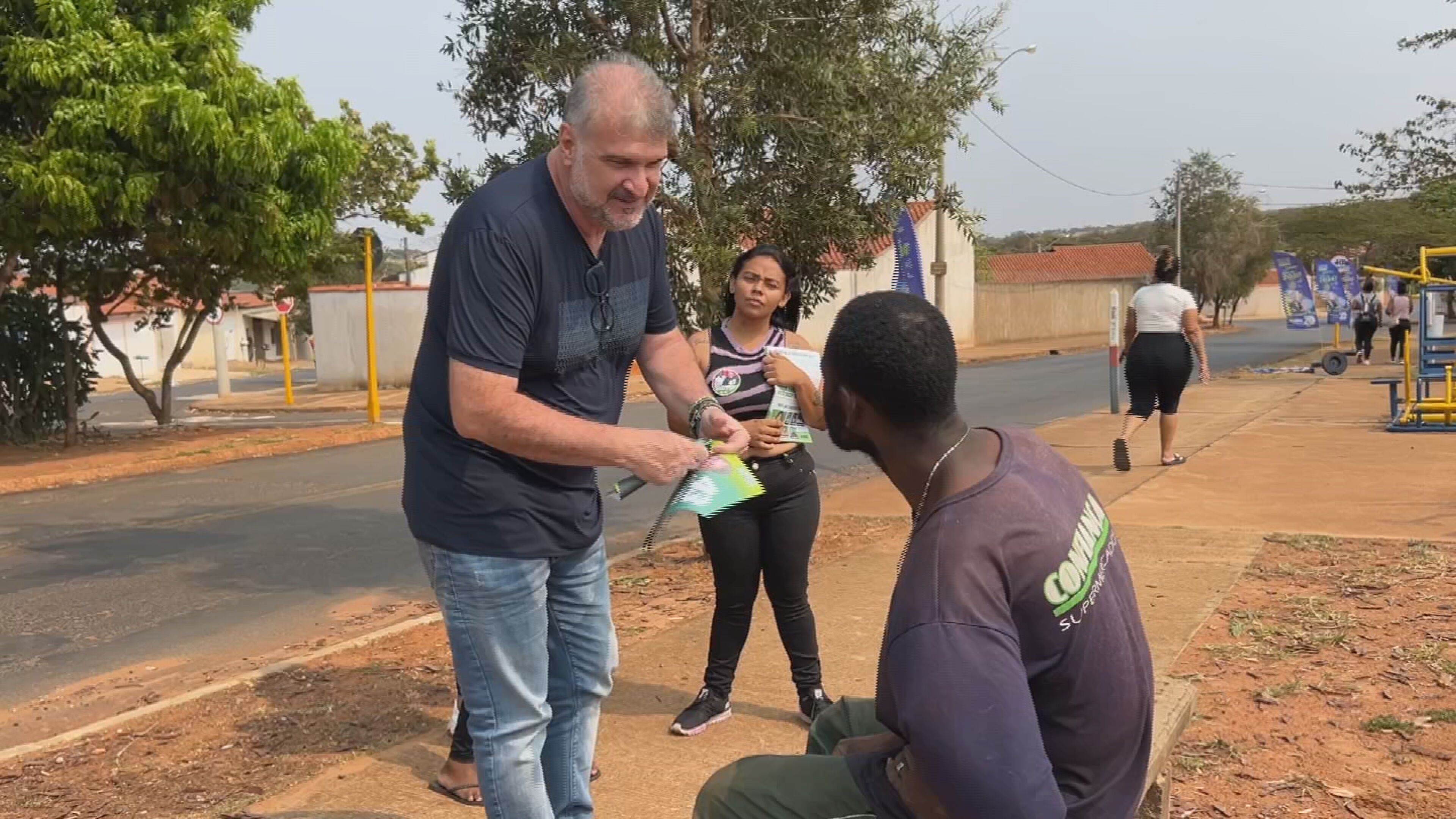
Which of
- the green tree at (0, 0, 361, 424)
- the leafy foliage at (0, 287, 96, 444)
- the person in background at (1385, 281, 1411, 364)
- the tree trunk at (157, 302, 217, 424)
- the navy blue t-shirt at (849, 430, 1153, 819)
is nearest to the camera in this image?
the navy blue t-shirt at (849, 430, 1153, 819)

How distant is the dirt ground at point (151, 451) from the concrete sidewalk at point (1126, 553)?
8.38 metres

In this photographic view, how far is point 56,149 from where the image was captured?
12.6 metres

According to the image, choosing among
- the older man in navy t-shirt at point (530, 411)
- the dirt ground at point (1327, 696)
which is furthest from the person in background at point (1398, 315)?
the older man in navy t-shirt at point (530, 411)

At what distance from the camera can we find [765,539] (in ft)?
14.0

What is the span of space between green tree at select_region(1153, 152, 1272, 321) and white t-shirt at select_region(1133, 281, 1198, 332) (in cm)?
4532

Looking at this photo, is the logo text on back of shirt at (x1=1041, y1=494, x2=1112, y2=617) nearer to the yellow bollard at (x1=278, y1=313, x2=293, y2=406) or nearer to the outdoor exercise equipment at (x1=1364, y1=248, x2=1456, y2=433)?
the outdoor exercise equipment at (x1=1364, y1=248, x2=1456, y2=433)

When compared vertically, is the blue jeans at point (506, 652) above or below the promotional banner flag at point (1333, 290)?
below

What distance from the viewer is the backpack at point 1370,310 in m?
24.0

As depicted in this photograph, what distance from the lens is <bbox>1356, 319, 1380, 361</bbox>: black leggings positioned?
24.0m

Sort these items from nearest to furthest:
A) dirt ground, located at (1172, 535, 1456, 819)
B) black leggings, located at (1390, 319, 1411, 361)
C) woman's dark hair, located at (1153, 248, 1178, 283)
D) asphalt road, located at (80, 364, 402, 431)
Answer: dirt ground, located at (1172, 535, 1456, 819) < woman's dark hair, located at (1153, 248, 1178, 283) < asphalt road, located at (80, 364, 402, 431) < black leggings, located at (1390, 319, 1411, 361)

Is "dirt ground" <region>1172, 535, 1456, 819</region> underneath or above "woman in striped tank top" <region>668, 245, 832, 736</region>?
underneath

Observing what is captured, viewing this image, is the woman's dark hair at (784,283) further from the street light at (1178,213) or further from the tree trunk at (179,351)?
the street light at (1178,213)

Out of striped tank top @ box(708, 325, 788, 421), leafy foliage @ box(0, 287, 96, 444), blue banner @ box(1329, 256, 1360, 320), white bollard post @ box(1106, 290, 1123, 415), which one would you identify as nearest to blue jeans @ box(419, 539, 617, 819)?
striped tank top @ box(708, 325, 788, 421)

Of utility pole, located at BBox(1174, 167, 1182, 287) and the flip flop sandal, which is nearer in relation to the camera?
the flip flop sandal
